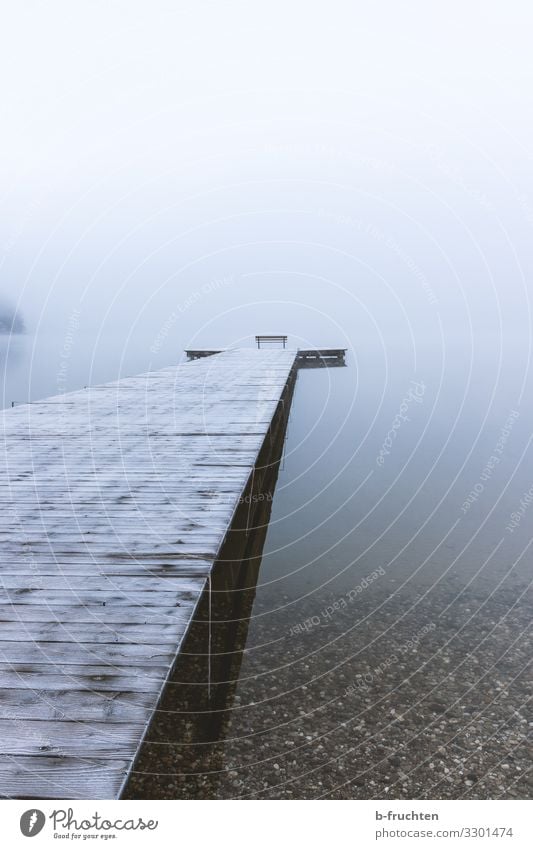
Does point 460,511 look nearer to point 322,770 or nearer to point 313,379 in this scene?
point 322,770

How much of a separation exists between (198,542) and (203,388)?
1202 centimetres

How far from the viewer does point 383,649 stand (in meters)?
9.20

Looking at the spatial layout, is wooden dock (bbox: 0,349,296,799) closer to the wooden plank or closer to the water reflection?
the wooden plank

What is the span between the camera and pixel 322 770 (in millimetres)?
6512
